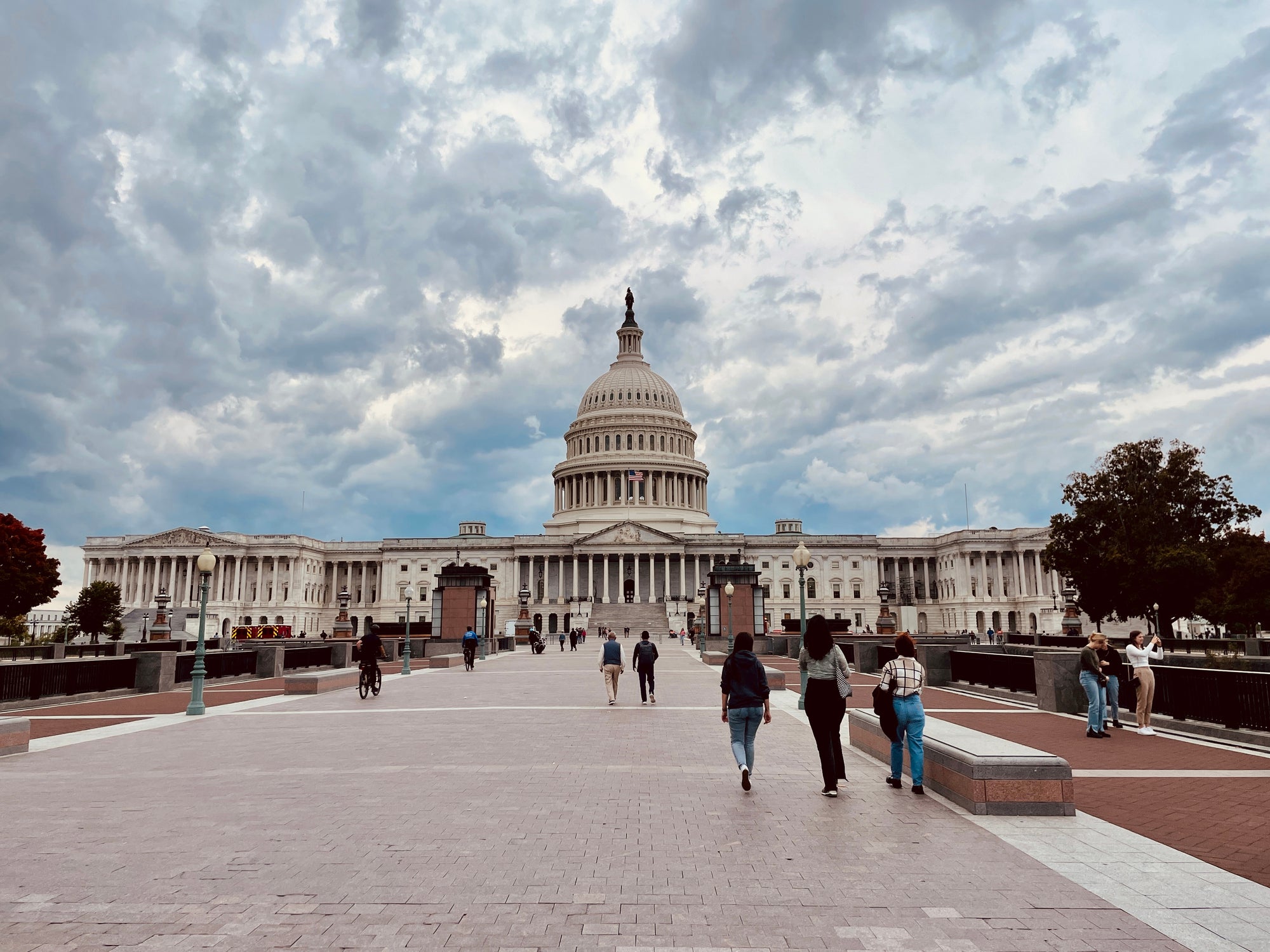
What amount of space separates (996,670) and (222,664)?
2595 centimetres

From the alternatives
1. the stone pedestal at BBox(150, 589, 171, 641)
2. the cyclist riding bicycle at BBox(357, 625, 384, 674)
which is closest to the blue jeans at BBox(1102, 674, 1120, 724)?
the cyclist riding bicycle at BBox(357, 625, 384, 674)

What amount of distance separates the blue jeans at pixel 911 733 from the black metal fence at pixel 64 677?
22.0 metres

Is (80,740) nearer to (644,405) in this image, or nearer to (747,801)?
(747,801)

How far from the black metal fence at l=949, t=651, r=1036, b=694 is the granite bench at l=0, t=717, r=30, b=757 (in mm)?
21733

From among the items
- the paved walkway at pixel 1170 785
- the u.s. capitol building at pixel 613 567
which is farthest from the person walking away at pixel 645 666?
the u.s. capitol building at pixel 613 567

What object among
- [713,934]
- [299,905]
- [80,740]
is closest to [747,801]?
[713,934]

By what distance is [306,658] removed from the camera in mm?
37062

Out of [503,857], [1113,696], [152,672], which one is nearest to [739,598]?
[152,672]

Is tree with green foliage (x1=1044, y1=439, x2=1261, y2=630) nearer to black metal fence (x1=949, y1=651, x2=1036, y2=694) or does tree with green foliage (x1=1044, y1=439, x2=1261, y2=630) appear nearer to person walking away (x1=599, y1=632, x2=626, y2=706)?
black metal fence (x1=949, y1=651, x2=1036, y2=694)

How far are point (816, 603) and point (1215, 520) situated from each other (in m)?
73.1

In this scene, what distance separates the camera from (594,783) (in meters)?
11.7

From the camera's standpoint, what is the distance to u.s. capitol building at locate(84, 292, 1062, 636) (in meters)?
123

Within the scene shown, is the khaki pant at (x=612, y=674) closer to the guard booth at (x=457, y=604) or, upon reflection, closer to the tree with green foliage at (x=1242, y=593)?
the guard booth at (x=457, y=604)

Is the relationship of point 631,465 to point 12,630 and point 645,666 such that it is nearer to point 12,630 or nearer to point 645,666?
point 12,630
